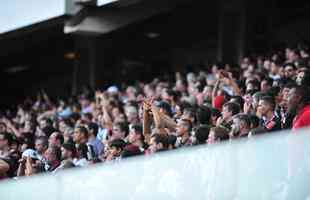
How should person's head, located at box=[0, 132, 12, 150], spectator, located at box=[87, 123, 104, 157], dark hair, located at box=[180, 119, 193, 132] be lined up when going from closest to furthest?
dark hair, located at box=[180, 119, 193, 132]
spectator, located at box=[87, 123, 104, 157]
person's head, located at box=[0, 132, 12, 150]

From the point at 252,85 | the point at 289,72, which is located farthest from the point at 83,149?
the point at 289,72

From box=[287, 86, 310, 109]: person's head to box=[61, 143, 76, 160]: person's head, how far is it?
113 inches

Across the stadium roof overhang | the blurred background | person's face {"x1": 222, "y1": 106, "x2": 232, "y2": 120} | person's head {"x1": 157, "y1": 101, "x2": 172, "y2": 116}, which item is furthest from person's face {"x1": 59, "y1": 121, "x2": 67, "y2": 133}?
person's face {"x1": 222, "y1": 106, "x2": 232, "y2": 120}

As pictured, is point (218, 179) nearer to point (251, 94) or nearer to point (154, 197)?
point (154, 197)

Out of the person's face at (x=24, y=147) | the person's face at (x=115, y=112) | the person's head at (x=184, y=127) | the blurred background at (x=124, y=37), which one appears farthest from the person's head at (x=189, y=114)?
the blurred background at (x=124, y=37)

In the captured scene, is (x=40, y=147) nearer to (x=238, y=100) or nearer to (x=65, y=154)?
(x=65, y=154)

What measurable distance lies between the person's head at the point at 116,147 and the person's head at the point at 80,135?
1552 mm

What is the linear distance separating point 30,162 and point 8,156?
1148 millimetres

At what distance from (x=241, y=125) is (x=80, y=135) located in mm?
3194

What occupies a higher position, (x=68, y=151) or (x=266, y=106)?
(x=266, y=106)

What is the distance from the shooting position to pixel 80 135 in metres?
10.4

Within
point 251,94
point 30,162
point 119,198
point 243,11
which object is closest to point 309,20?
point 243,11

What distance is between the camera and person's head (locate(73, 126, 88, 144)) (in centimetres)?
1032

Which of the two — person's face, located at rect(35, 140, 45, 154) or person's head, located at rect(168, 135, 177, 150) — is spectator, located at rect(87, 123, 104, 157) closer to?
person's face, located at rect(35, 140, 45, 154)
